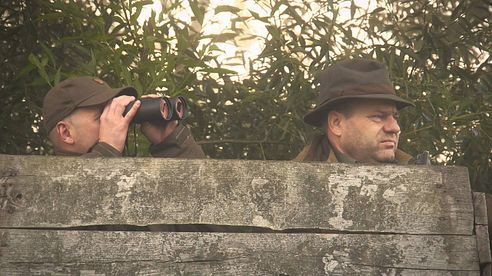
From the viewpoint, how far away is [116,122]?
107 inches

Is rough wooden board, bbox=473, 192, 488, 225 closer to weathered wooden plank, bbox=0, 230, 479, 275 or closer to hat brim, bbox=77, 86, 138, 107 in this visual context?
weathered wooden plank, bbox=0, 230, 479, 275

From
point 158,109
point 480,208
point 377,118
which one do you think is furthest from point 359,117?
point 480,208

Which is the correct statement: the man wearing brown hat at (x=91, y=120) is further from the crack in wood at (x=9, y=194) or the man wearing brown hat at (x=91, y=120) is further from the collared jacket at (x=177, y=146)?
the crack in wood at (x=9, y=194)

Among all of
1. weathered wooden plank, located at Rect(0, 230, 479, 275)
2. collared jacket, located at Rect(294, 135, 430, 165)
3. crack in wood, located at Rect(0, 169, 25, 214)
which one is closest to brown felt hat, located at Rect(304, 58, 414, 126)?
collared jacket, located at Rect(294, 135, 430, 165)

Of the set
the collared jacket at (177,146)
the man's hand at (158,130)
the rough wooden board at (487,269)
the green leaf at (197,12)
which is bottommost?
the rough wooden board at (487,269)

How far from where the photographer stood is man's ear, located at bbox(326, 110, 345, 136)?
3.39 metres

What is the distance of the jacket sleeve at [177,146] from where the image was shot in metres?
3.05

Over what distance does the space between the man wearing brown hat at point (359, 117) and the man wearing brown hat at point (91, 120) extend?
47 cm

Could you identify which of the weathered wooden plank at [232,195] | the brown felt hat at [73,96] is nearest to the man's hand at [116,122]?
the brown felt hat at [73,96]

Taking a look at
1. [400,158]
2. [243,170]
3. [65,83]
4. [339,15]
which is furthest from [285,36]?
[243,170]

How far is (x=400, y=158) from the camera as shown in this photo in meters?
3.31

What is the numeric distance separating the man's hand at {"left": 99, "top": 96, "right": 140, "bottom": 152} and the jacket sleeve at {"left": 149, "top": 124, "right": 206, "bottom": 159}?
0.32 meters

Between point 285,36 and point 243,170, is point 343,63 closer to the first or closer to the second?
point 285,36

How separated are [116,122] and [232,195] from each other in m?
0.63
